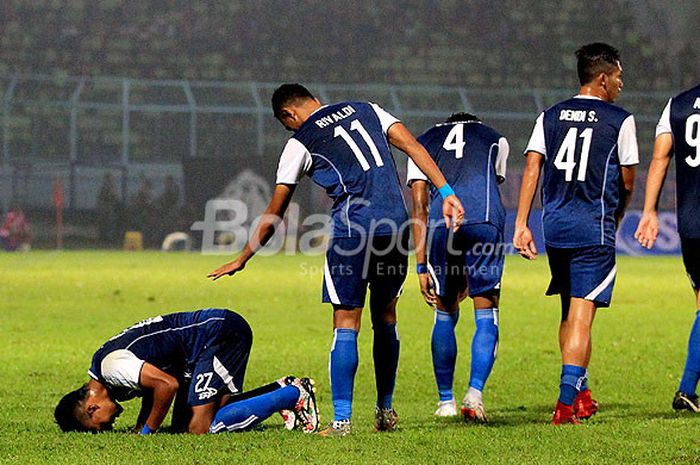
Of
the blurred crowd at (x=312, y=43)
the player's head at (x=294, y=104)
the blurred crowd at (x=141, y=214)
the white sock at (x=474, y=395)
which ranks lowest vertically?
the blurred crowd at (x=141, y=214)

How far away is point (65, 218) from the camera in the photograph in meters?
38.5

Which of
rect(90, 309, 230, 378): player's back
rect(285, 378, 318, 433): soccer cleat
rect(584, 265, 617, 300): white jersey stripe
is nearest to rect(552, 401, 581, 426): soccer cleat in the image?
rect(584, 265, 617, 300): white jersey stripe

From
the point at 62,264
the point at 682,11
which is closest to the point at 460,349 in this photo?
the point at 62,264

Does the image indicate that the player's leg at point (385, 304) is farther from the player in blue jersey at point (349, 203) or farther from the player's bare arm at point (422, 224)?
the player's bare arm at point (422, 224)

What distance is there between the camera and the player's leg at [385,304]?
736 centimetres

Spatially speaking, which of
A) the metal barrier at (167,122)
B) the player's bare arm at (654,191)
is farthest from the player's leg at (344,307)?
the metal barrier at (167,122)

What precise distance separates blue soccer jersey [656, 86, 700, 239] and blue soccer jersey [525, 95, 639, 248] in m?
0.65

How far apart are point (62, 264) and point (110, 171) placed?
1077cm

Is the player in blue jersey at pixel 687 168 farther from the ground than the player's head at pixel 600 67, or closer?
closer

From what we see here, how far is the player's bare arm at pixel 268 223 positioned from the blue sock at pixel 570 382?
194 centimetres

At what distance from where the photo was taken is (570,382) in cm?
787

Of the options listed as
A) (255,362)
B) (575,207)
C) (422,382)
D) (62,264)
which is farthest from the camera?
(62,264)

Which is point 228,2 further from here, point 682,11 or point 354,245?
point 354,245

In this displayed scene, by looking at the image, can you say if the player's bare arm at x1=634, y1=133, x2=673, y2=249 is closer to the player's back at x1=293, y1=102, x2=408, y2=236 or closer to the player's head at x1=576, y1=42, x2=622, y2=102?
the player's head at x1=576, y1=42, x2=622, y2=102
